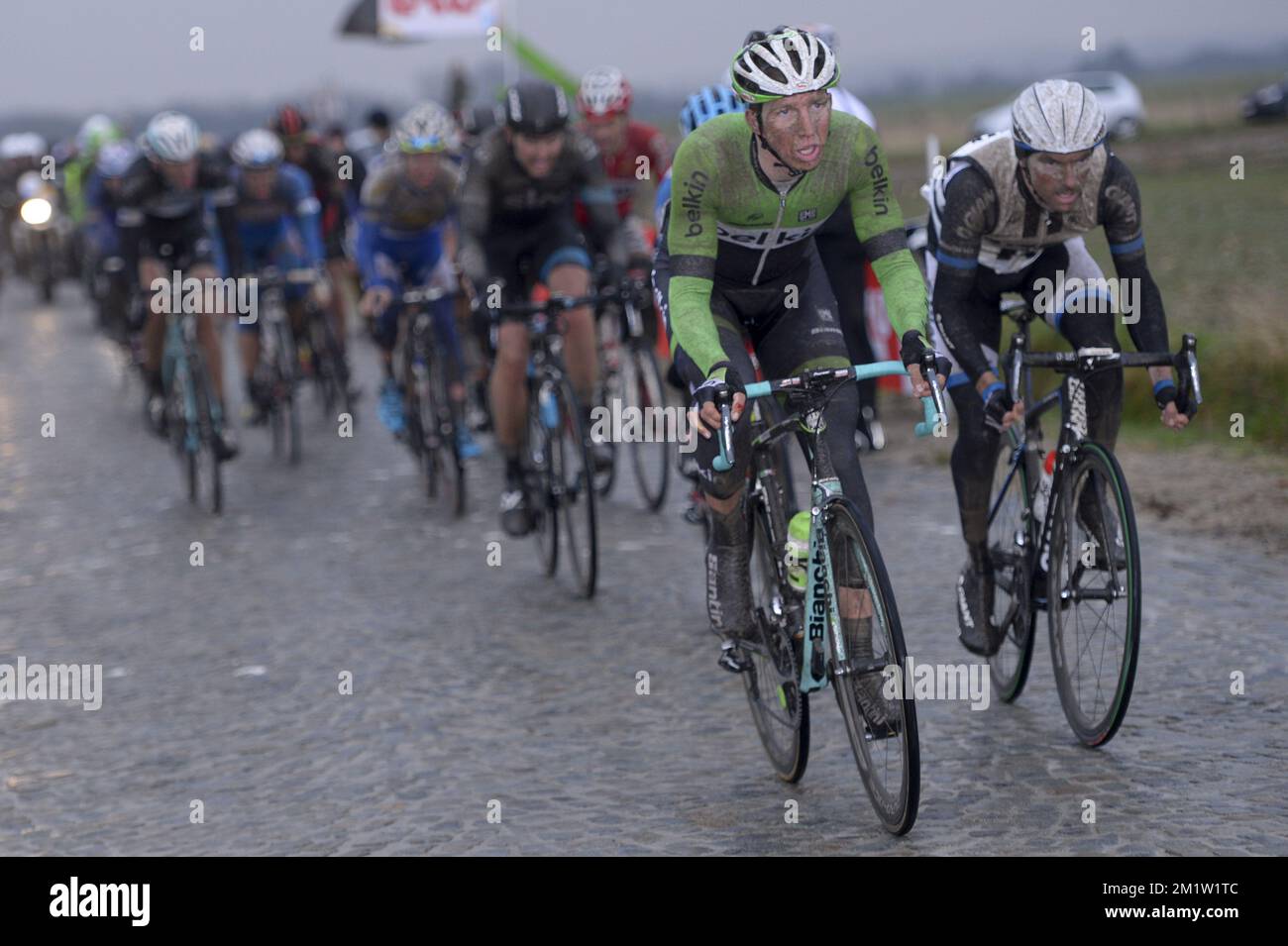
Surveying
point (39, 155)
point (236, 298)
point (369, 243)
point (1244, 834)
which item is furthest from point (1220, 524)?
point (39, 155)

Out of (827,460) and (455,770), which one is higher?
(827,460)

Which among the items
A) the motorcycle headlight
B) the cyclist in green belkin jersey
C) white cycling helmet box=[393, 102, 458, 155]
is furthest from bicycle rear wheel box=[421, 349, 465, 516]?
the motorcycle headlight

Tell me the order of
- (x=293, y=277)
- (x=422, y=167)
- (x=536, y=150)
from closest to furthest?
(x=536, y=150)
(x=422, y=167)
(x=293, y=277)

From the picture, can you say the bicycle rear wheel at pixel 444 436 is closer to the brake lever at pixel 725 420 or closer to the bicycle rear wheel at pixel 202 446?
the bicycle rear wheel at pixel 202 446

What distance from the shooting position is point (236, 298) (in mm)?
12273

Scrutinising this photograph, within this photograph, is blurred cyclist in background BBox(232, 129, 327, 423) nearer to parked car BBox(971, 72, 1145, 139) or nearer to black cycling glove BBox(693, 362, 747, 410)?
black cycling glove BBox(693, 362, 747, 410)

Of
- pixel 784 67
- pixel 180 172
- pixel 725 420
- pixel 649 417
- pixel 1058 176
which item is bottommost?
pixel 725 420

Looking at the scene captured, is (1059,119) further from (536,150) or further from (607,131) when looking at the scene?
(607,131)

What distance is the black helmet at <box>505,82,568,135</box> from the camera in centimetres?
830

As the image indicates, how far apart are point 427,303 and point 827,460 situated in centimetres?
562

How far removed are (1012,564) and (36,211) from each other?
23.9m

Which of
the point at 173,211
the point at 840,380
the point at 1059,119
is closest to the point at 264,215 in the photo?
the point at 173,211

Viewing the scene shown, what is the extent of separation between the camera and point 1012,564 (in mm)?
6246
